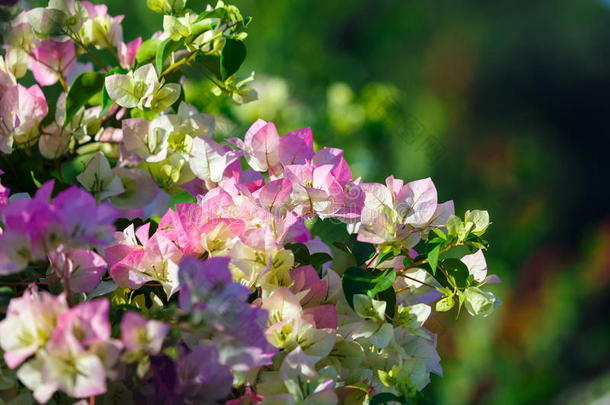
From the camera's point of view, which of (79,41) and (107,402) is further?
(79,41)

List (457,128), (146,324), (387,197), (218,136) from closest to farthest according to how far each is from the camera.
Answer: (146,324), (387,197), (218,136), (457,128)

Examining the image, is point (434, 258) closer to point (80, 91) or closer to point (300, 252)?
point (300, 252)

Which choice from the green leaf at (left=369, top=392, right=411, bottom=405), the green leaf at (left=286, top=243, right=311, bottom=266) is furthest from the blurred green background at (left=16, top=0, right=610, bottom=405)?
the green leaf at (left=369, top=392, right=411, bottom=405)

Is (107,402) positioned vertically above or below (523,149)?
above

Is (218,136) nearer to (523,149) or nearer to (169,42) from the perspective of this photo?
(169,42)

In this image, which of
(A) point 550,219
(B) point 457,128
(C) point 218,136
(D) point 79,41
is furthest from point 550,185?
(D) point 79,41

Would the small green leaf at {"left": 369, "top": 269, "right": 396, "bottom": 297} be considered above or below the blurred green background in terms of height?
above

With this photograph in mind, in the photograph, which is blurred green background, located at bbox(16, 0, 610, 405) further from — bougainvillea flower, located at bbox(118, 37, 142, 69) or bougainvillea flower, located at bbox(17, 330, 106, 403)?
bougainvillea flower, located at bbox(17, 330, 106, 403)
